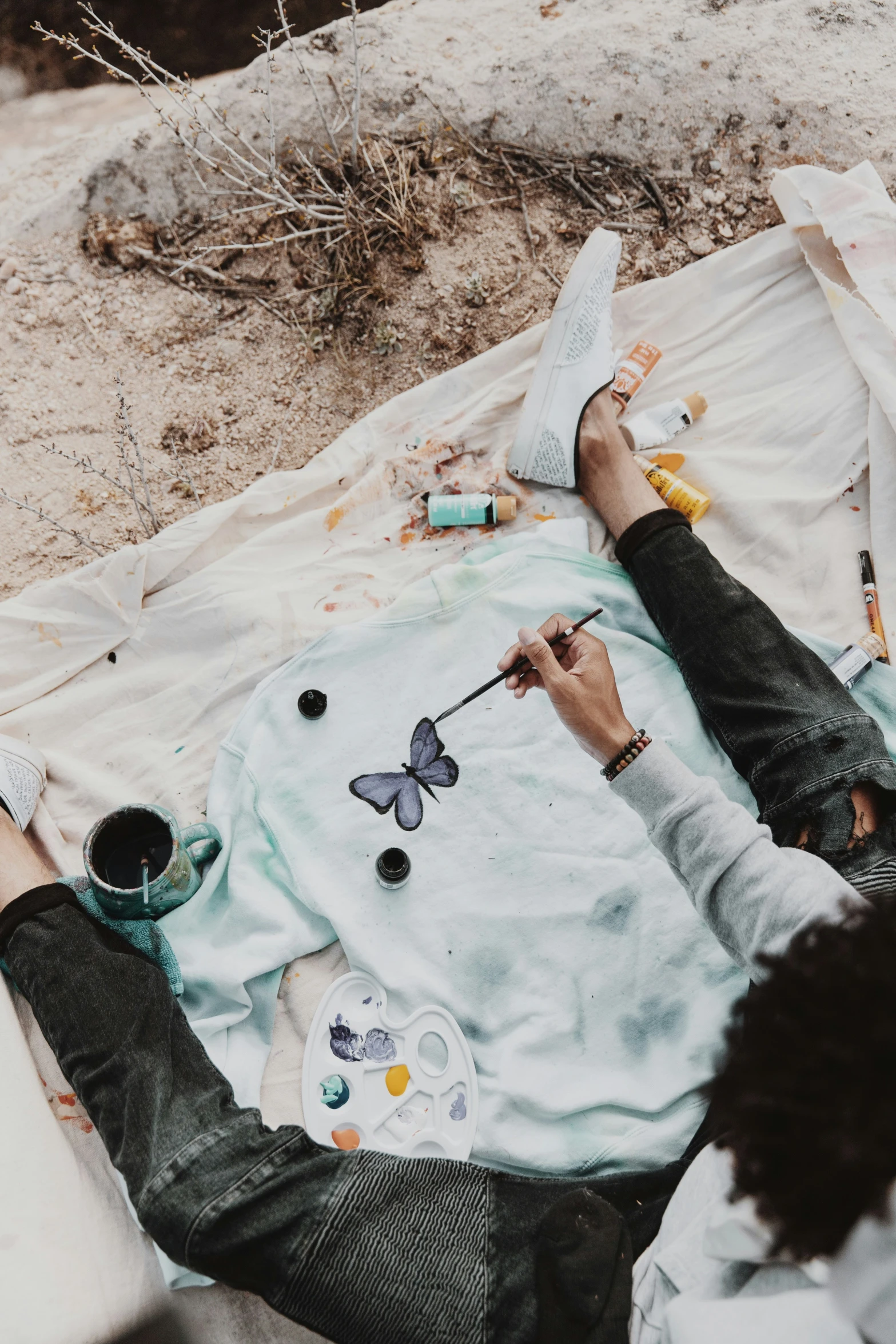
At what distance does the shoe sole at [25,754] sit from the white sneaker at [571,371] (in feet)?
3.40

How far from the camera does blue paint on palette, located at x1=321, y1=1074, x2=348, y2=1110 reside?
1243 mm

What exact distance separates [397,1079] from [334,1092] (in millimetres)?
97

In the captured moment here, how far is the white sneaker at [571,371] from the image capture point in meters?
1.60

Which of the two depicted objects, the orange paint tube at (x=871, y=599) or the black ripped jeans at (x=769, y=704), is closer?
the black ripped jeans at (x=769, y=704)

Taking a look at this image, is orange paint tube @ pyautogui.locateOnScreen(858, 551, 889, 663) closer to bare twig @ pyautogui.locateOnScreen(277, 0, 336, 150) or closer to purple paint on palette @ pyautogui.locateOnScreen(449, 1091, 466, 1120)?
purple paint on palette @ pyautogui.locateOnScreen(449, 1091, 466, 1120)

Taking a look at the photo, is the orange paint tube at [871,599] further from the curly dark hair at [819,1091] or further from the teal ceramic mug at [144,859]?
the teal ceramic mug at [144,859]

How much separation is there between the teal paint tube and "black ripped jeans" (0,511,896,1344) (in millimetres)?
522

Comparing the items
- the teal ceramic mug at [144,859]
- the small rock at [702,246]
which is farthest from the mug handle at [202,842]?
the small rock at [702,246]

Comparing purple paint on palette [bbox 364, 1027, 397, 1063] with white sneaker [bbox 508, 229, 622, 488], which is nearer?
purple paint on palette [bbox 364, 1027, 397, 1063]

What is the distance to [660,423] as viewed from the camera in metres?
1.66

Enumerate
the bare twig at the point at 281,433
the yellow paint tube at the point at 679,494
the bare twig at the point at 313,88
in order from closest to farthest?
1. the yellow paint tube at the point at 679,494
2. the bare twig at the point at 313,88
3. the bare twig at the point at 281,433

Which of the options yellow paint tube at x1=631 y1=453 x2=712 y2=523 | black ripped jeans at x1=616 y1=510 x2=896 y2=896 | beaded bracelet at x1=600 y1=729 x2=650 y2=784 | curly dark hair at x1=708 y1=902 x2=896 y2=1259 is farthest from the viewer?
yellow paint tube at x1=631 y1=453 x2=712 y2=523

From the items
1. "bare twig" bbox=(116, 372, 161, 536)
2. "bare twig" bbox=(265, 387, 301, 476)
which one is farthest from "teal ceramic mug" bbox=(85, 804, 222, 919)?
"bare twig" bbox=(265, 387, 301, 476)

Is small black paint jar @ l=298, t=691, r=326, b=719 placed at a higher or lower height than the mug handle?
higher
